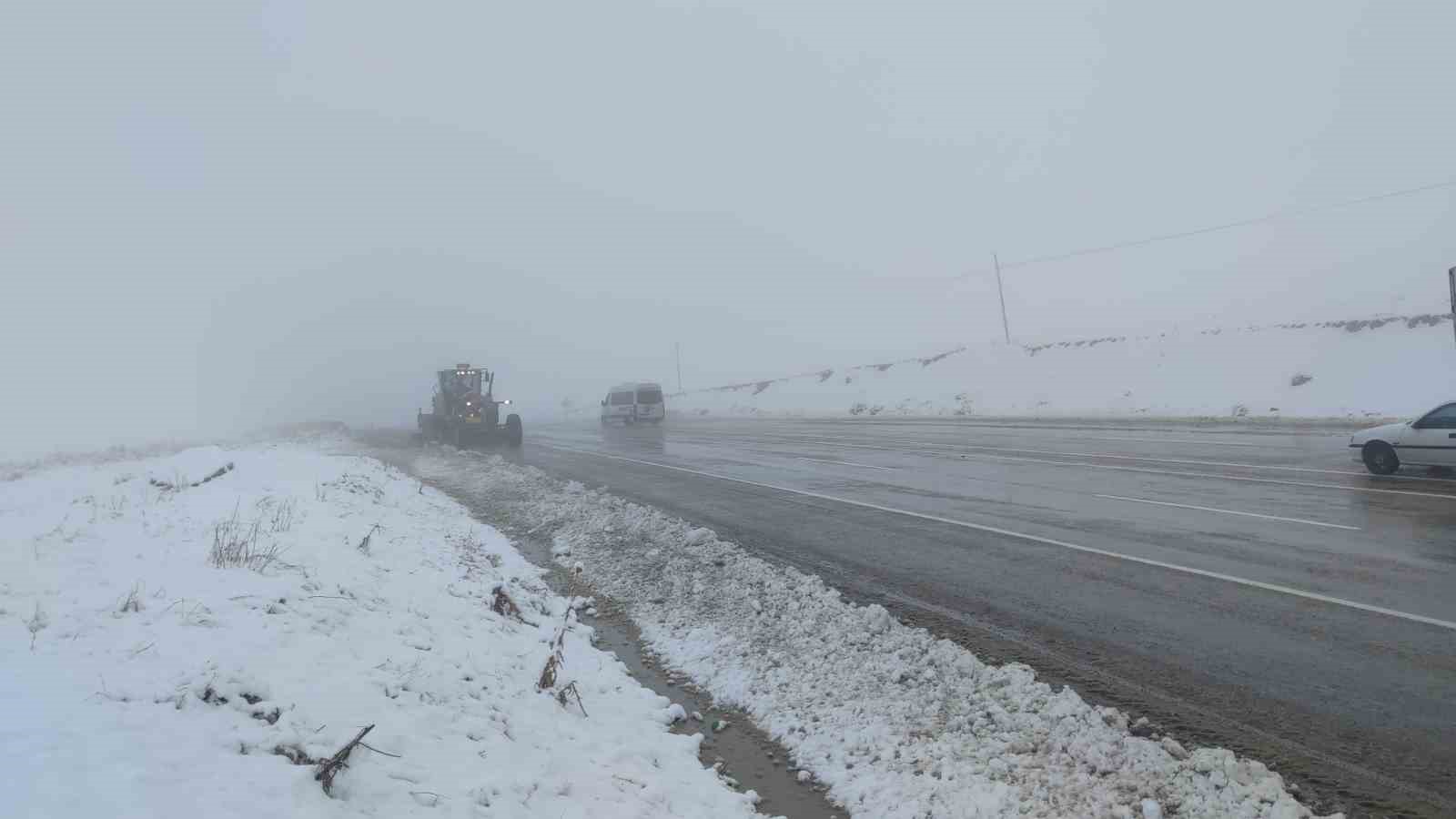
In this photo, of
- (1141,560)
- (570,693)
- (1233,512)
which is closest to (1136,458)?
(1233,512)

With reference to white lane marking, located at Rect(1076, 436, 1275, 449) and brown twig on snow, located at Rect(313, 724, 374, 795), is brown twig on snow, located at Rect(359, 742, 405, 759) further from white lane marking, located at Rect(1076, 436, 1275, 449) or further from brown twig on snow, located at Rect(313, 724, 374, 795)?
white lane marking, located at Rect(1076, 436, 1275, 449)

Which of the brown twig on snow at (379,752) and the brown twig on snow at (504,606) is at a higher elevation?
the brown twig on snow at (379,752)

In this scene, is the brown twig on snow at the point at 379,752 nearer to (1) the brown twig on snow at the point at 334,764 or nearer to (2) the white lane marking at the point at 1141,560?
(1) the brown twig on snow at the point at 334,764

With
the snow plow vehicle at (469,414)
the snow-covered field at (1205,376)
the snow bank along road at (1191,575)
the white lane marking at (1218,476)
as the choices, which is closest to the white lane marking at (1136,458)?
the snow bank along road at (1191,575)

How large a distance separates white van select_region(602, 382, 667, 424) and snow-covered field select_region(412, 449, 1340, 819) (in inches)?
1270

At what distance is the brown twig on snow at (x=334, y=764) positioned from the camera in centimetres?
366

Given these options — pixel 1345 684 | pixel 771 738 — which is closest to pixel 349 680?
pixel 771 738

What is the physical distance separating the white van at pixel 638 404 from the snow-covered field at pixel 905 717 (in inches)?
1270

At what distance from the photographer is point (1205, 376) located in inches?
1227

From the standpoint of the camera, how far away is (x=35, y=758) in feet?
10.8

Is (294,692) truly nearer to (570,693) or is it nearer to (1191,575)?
(570,693)

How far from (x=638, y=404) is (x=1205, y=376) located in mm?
27712

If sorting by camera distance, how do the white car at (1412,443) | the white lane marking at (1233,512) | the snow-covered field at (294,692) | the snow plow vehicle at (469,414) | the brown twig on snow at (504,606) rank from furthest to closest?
1. the snow plow vehicle at (469,414)
2. the white car at (1412,443)
3. the white lane marking at (1233,512)
4. the brown twig on snow at (504,606)
5. the snow-covered field at (294,692)

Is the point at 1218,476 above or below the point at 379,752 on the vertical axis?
above
